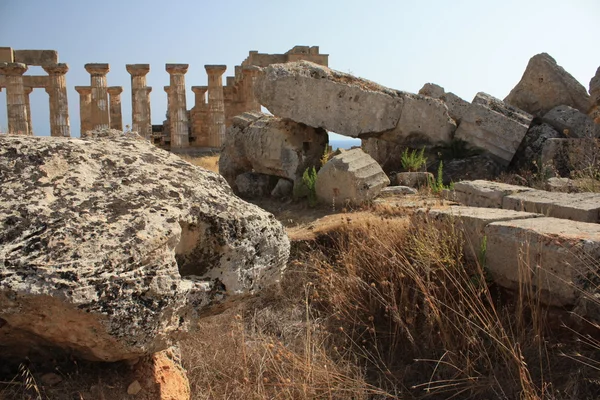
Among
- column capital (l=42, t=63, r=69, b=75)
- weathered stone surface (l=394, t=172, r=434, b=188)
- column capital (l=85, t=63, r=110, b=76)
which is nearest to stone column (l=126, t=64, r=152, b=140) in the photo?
column capital (l=85, t=63, r=110, b=76)

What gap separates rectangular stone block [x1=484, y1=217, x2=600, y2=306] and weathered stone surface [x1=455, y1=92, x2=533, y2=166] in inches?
200

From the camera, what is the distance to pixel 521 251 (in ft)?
11.9

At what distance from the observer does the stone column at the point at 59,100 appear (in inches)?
983

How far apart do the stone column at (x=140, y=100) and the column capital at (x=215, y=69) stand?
100 inches

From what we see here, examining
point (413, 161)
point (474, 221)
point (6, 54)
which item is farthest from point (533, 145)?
point (6, 54)

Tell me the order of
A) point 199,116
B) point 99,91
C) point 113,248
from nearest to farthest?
1. point 113,248
2. point 99,91
3. point 199,116

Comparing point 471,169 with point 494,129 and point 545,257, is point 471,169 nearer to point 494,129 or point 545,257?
point 494,129

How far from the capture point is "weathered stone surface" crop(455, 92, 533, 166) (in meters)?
8.94

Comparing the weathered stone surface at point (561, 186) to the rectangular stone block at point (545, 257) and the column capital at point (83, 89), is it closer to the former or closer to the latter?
the rectangular stone block at point (545, 257)

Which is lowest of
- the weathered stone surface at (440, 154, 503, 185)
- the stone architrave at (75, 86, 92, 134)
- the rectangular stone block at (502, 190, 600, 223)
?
the stone architrave at (75, 86, 92, 134)

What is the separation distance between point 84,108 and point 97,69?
574cm

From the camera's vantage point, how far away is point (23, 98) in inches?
976

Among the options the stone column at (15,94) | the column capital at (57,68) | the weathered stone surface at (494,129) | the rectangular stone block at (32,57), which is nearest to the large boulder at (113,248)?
the weathered stone surface at (494,129)

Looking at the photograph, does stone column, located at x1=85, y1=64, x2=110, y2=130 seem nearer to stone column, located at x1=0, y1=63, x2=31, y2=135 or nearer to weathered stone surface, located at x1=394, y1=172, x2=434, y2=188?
stone column, located at x1=0, y1=63, x2=31, y2=135
